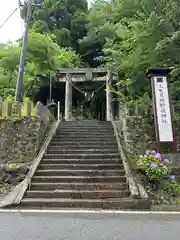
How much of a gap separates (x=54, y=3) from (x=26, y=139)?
56.9ft

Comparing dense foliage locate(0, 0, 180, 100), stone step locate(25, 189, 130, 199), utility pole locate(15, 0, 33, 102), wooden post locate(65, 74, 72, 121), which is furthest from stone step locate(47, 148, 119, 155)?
wooden post locate(65, 74, 72, 121)

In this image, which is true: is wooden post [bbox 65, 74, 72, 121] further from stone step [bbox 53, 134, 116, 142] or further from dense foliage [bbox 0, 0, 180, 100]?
stone step [bbox 53, 134, 116, 142]

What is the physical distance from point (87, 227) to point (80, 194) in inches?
70.2

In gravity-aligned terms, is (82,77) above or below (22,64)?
above

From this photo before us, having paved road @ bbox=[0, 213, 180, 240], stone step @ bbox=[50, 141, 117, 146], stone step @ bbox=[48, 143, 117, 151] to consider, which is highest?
stone step @ bbox=[50, 141, 117, 146]

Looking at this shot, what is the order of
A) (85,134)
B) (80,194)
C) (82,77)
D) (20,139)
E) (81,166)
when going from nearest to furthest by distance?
(80,194)
(81,166)
(20,139)
(85,134)
(82,77)

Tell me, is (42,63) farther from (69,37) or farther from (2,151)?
(69,37)

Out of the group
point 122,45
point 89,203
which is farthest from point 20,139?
point 122,45

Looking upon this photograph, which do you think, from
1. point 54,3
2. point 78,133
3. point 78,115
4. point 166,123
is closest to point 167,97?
point 166,123

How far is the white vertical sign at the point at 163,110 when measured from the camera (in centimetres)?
698

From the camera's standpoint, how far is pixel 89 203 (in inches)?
199

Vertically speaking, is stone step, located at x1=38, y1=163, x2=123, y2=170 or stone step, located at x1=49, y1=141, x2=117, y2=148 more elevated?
stone step, located at x1=49, y1=141, x2=117, y2=148

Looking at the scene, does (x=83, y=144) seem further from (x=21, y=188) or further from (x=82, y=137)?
(x=21, y=188)

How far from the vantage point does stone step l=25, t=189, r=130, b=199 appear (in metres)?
5.38
